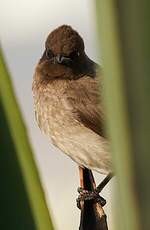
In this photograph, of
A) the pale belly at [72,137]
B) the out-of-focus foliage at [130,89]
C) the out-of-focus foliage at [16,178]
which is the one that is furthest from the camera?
the pale belly at [72,137]

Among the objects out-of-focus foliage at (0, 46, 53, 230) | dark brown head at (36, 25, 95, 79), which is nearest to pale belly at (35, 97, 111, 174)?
dark brown head at (36, 25, 95, 79)

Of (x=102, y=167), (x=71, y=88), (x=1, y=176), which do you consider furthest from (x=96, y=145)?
(x=1, y=176)

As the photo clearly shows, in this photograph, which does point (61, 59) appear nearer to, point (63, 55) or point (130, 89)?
point (63, 55)

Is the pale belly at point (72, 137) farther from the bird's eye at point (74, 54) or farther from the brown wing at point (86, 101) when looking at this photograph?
the bird's eye at point (74, 54)

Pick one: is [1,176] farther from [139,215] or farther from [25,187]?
[139,215]

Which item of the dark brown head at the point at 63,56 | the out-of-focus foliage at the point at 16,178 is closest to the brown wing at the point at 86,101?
the dark brown head at the point at 63,56

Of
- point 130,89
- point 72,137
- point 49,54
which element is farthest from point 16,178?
point 49,54
